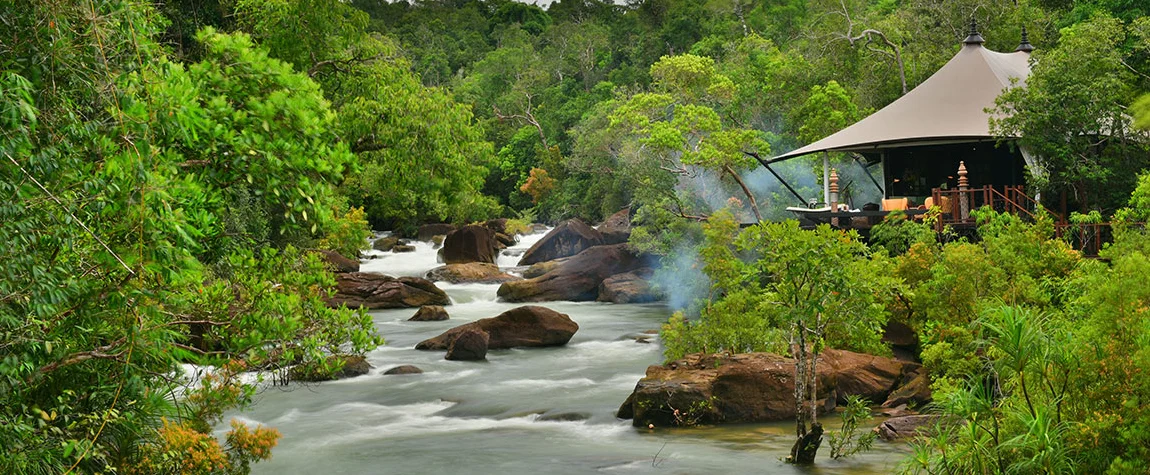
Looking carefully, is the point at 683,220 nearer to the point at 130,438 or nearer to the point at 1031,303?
the point at 1031,303

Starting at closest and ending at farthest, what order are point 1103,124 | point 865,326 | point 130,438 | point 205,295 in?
point 130,438 → point 205,295 → point 865,326 → point 1103,124

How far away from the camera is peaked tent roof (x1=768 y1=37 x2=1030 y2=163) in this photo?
21.8 meters

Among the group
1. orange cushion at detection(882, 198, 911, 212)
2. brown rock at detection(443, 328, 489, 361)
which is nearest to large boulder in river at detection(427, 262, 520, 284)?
brown rock at detection(443, 328, 489, 361)

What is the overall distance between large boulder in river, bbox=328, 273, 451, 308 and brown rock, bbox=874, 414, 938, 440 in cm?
1696

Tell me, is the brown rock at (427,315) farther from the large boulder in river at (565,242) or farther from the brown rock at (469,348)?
the large boulder in river at (565,242)

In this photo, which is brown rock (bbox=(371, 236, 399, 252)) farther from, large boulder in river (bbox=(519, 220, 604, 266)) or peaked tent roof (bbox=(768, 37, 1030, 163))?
peaked tent roof (bbox=(768, 37, 1030, 163))

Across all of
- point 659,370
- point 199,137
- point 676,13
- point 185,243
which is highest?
point 676,13

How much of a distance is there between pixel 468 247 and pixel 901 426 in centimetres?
2284

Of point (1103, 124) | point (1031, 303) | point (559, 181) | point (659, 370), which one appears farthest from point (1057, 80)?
point (559, 181)

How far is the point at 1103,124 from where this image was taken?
19.0 meters

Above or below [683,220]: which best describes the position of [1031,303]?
below

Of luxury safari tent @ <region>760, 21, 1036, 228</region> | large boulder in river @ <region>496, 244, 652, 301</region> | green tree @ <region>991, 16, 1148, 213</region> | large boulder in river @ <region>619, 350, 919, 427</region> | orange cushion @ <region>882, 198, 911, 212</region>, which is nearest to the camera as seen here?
large boulder in river @ <region>619, 350, 919, 427</region>

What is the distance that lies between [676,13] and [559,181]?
Answer: 15.4 metres

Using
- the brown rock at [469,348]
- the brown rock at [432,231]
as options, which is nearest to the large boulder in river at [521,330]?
the brown rock at [469,348]
